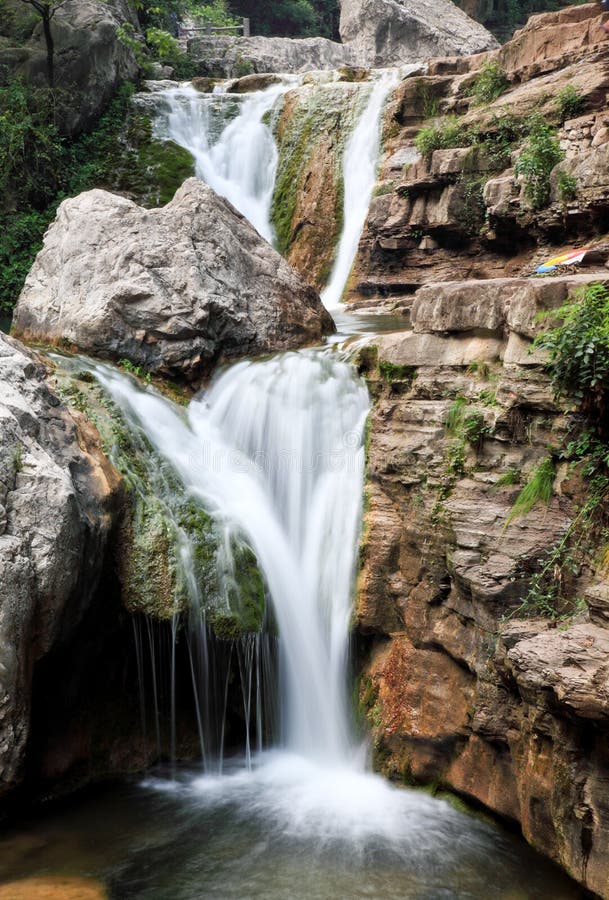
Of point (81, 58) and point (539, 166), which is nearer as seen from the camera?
point (539, 166)

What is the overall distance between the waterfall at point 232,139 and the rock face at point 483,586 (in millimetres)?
8857

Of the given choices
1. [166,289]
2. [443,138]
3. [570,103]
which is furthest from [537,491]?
[443,138]

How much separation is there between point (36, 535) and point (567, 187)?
26.8 feet

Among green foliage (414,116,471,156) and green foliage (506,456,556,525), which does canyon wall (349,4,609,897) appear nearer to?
green foliage (506,456,556,525)

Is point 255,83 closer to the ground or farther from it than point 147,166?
farther from it

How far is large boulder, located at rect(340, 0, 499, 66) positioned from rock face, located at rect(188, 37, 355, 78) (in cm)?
78

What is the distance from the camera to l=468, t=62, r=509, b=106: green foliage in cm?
1347

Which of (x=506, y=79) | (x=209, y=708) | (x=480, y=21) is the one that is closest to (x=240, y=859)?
(x=209, y=708)

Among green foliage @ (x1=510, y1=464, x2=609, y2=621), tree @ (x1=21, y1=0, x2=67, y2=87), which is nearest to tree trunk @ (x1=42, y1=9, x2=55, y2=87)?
tree @ (x1=21, y1=0, x2=67, y2=87)

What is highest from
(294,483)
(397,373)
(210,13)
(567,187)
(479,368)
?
(210,13)

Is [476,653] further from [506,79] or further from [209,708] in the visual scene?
[506,79]

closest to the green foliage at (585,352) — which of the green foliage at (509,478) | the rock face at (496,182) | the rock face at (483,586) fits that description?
the rock face at (483,586)

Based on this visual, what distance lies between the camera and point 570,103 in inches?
445

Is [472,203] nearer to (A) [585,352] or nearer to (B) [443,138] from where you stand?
(B) [443,138]
